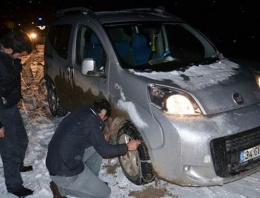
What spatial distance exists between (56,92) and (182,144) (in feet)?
10.8

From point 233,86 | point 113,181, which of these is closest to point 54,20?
point 113,181

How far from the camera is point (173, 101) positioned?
124 inches

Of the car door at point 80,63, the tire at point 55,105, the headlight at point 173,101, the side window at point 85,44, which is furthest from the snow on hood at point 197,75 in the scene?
the tire at point 55,105

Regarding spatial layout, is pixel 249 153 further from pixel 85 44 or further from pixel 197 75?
pixel 85 44

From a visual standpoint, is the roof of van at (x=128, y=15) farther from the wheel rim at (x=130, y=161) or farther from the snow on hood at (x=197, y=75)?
the wheel rim at (x=130, y=161)

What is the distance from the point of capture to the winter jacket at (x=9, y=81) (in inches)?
126

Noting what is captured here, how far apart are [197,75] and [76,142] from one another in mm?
1497

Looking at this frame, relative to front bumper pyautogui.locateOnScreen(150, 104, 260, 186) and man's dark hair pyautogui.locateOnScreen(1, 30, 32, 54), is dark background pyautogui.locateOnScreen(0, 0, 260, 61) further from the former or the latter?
front bumper pyautogui.locateOnScreen(150, 104, 260, 186)

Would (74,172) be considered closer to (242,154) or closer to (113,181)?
(113,181)

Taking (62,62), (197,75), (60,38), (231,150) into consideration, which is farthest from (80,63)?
(231,150)

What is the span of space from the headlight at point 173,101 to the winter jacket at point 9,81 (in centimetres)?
145

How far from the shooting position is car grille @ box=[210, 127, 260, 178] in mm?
2904

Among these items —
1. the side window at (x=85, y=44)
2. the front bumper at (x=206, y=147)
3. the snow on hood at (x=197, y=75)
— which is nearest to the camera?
the front bumper at (x=206, y=147)

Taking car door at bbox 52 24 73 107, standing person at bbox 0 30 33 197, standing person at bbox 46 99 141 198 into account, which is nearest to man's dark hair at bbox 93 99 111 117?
standing person at bbox 46 99 141 198
